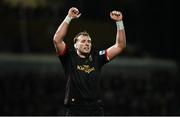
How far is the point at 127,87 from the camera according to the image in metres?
13.7

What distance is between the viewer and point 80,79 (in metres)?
5.57

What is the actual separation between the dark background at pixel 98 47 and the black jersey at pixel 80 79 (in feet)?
20.3

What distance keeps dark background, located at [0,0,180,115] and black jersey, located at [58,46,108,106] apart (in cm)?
618

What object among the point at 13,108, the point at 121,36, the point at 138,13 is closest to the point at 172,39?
the point at 138,13

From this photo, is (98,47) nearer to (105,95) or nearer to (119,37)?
(105,95)

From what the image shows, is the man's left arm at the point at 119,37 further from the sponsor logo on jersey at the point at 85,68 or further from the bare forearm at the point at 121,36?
the sponsor logo on jersey at the point at 85,68

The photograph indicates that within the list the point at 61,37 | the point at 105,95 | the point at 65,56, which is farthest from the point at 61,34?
the point at 105,95

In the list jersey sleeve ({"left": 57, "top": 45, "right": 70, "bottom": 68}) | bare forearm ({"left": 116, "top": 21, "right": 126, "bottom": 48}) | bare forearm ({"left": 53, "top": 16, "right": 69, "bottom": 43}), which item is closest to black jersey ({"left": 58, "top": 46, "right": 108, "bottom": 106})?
jersey sleeve ({"left": 57, "top": 45, "right": 70, "bottom": 68})

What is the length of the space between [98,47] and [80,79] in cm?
1105

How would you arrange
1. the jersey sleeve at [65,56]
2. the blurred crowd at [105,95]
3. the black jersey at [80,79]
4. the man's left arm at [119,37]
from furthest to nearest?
the blurred crowd at [105,95], the man's left arm at [119,37], the jersey sleeve at [65,56], the black jersey at [80,79]

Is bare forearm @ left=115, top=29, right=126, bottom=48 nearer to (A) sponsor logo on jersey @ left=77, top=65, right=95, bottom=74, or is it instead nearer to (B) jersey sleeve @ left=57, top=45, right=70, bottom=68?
(A) sponsor logo on jersey @ left=77, top=65, right=95, bottom=74

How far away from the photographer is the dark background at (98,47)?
41.6 ft

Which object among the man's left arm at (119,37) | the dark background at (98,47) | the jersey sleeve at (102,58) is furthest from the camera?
the dark background at (98,47)

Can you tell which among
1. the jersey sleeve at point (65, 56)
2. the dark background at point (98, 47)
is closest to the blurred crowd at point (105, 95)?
the dark background at point (98, 47)
